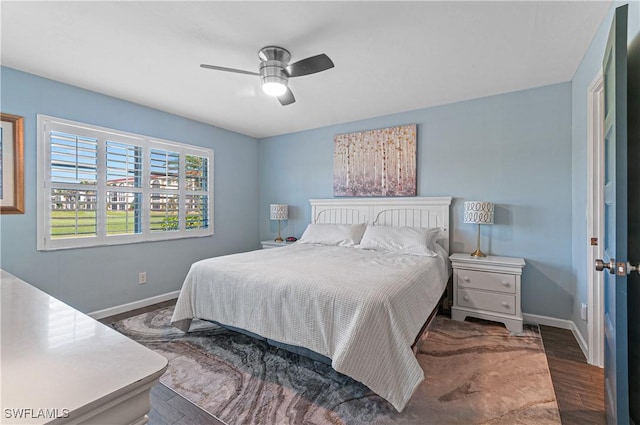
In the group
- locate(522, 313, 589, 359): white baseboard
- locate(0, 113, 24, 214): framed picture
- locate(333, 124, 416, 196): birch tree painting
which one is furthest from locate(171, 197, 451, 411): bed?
locate(0, 113, 24, 214): framed picture

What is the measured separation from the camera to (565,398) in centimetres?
189

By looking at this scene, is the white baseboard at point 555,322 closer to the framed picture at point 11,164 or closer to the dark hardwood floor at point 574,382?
the dark hardwood floor at point 574,382

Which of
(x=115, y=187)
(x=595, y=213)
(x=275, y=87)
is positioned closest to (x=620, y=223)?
(x=595, y=213)

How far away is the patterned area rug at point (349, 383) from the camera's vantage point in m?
1.74

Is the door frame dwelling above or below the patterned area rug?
above

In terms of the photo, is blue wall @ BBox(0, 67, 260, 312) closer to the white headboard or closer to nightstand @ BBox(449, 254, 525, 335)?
the white headboard

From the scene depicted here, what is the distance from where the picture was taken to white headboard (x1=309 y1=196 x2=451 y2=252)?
140 inches

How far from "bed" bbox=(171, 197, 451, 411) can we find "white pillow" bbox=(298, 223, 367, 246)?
0.52 ft

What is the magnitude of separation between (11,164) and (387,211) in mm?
3998

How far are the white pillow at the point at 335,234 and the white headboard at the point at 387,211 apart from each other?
27 cm

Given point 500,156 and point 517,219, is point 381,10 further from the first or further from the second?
point 517,219

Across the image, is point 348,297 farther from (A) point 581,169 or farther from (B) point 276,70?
(A) point 581,169

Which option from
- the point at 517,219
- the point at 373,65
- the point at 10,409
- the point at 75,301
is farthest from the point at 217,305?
the point at 517,219

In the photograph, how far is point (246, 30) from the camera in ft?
6.91
